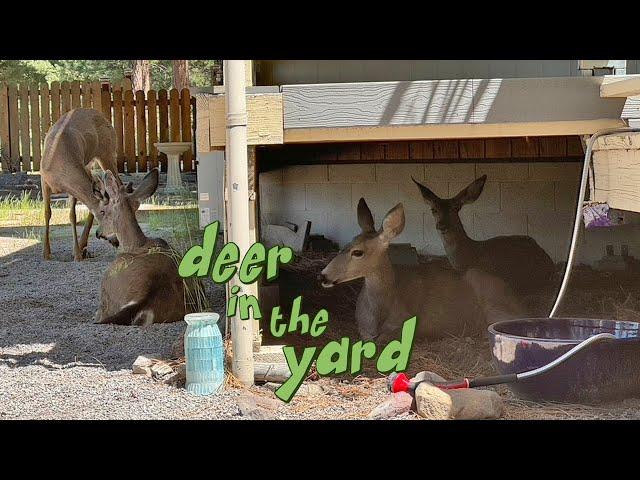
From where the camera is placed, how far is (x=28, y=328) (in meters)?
7.75

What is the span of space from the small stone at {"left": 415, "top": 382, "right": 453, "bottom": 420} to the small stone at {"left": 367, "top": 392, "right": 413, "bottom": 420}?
0.20 feet

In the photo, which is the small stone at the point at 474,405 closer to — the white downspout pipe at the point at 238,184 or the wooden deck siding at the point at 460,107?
the white downspout pipe at the point at 238,184

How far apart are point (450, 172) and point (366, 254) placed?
8.90ft

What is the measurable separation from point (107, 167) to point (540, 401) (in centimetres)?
784

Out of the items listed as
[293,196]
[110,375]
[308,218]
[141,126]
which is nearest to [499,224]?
[308,218]

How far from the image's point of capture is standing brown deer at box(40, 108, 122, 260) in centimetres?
1019

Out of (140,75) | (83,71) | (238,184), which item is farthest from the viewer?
(83,71)

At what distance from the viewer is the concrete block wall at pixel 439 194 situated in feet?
31.4

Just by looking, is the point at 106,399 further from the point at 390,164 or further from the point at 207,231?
the point at 390,164

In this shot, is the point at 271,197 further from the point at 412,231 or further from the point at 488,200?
the point at 488,200

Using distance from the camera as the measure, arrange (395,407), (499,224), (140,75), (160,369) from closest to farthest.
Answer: (395,407) → (160,369) → (499,224) → (140,75)

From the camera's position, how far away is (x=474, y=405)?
5023mm

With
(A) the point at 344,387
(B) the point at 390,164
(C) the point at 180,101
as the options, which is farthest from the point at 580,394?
(C) the point at 180,101

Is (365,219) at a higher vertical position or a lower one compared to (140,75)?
lower
